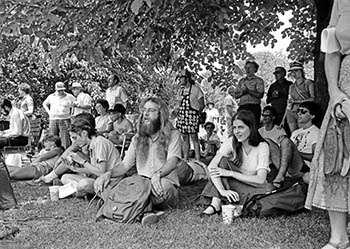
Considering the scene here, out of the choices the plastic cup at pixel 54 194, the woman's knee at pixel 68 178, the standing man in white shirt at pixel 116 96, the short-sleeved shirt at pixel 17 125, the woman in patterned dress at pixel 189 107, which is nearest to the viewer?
the plastic cup at pixel 54 194

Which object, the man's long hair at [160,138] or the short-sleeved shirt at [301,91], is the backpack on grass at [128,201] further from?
the short-sleeved shirt at [301,91]

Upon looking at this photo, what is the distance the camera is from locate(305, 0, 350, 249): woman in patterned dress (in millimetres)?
3197

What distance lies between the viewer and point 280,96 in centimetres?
847

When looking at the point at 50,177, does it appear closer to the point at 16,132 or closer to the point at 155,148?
the point at 16,132

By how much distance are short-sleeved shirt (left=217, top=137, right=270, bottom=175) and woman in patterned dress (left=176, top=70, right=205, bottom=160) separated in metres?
3.81

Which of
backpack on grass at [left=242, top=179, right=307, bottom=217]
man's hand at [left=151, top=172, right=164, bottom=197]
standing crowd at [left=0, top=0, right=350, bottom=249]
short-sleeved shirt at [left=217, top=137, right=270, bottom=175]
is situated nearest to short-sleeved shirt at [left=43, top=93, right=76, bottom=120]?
standing crowd at [left=0, top=0, right=350, bottom=249]

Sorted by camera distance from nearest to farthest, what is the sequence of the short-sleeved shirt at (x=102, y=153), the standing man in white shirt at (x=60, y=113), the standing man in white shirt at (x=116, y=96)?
the short-sleeved shirt at (x=102, y=153) < the standing man in white shirt at (x=116, y=96) < the standing man in white shirt at (x=60, y=113)

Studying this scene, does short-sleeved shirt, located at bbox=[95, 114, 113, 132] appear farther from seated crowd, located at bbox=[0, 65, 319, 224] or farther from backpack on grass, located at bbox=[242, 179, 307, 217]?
backpack on grass, located at bbox=[242, 179, 307, 217]

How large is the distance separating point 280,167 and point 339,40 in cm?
243

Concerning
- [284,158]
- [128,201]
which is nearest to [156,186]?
[128,201]

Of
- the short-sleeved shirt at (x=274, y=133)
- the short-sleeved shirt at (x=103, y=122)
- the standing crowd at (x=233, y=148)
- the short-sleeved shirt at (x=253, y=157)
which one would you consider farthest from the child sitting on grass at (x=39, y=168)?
the short-sleeved shirt at (x=253, y=157)

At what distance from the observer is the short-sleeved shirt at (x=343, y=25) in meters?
3.16

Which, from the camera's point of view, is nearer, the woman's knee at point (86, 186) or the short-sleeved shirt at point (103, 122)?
the woman's knee at point (86, 186)

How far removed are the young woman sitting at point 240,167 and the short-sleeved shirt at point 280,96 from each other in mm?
3520
